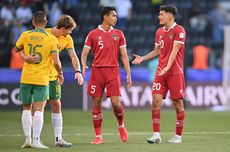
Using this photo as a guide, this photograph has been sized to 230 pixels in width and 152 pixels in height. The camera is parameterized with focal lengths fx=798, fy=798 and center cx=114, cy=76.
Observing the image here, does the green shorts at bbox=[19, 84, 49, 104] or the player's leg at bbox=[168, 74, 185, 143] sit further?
the player's leg at bbox=[168, 74, 185, 143]

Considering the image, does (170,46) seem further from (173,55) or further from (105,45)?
(105,45)

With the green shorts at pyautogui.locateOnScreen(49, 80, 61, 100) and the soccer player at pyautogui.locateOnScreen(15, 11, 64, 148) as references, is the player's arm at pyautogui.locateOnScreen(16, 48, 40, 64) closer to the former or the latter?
the soccer player at pyautogui.locateOnScreen(15, 11, 64, 148)

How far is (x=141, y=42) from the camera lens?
1104 inches

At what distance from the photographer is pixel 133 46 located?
27.7 m

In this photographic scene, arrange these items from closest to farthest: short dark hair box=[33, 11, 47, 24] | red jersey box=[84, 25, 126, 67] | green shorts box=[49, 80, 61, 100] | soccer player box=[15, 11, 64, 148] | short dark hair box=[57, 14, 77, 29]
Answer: short dark hair box=[33, 11, 47, 24]
soccer player box=[15, 11, 64, 148]
short dark hair box=[57, 14, 77, 29]
green shorts box=[49, 80, 61, 100]
red jersey box=[84, 25, 126, 67]

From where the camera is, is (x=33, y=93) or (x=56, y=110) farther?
(x=56, y=110)

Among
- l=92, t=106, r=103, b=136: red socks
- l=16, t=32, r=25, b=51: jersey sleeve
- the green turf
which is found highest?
l=16, t=32, r=25, b=51: jersey sleeve

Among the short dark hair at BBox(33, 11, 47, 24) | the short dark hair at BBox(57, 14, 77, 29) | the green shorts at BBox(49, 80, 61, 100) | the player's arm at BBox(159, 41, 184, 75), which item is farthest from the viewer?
the player's arm at BBox(159, 41, 184, 75)

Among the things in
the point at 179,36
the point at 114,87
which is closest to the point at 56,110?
the point at 114,87

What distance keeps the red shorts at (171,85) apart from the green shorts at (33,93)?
208 centimetres

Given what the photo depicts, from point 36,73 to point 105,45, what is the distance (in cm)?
149

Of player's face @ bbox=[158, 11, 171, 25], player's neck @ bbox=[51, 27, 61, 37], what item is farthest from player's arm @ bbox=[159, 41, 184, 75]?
player's neck @ bbox=[51, 27, 61, 37]

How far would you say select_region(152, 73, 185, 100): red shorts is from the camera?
1364 cm

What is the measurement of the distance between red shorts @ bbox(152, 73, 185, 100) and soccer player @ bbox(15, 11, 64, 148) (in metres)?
1.98
